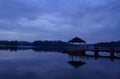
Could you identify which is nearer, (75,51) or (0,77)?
(0,77)

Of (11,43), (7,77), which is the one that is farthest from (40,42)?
(7,77)

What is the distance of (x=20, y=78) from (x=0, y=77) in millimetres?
1793

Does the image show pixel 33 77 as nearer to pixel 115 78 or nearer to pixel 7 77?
pixel 7 77

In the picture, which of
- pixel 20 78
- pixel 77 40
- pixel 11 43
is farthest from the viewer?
pixel 11 43

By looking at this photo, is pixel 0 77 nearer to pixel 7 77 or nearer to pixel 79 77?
pixel 7 77

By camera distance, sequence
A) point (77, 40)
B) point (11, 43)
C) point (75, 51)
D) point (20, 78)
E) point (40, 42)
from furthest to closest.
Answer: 1. point (40, 42)
2. point (11, 43)
3. point (75, 51)
4. point (77, 40)
5. point (20, 78)

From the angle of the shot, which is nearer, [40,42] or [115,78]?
[115,78]

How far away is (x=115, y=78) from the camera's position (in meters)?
16.3

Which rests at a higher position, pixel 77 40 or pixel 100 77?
pixel 77 40

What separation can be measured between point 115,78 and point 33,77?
7110mm

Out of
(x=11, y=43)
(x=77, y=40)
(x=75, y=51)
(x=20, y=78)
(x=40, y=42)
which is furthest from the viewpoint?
(x=40, y=42)

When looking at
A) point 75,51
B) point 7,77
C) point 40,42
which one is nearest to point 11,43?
point 40,42

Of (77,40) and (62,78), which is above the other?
(77,40)

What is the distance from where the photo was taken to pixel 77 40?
43.2 m
